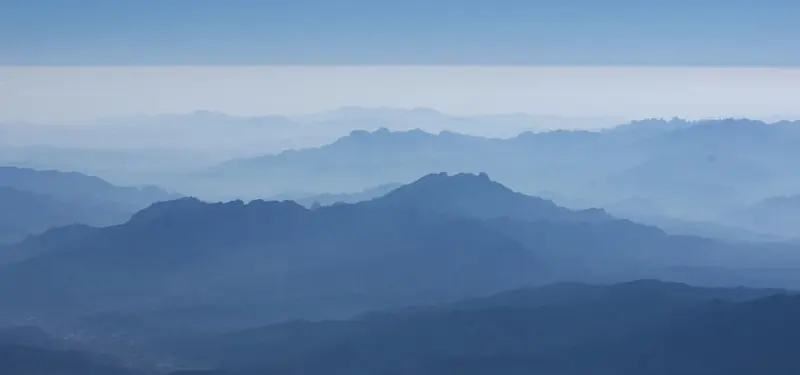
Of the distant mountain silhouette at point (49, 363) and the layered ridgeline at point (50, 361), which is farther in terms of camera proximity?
the layered ridgeline at point (50, 361)

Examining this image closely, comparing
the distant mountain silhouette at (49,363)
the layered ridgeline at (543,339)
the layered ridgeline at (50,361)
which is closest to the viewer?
the layered ridgeline at (543,339)

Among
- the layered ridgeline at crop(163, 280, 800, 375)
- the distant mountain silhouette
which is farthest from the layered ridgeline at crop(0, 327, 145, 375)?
the layered ridgeline at crop(163, 280, 800, 375)

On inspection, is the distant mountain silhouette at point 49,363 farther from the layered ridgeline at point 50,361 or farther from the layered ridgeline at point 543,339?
the layered ridgeline at point 543,339

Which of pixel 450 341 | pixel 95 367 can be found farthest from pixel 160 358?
pixel 450 341

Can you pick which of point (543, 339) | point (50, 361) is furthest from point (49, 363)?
point (543, 339)

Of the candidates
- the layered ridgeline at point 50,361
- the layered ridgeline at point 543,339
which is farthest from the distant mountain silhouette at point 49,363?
the layered ridgeline at point 543,339

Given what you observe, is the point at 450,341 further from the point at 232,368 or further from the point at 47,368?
the point at 47,368

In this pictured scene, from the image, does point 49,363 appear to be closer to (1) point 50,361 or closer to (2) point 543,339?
(1) point 50,361

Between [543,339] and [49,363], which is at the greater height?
[49,363]
